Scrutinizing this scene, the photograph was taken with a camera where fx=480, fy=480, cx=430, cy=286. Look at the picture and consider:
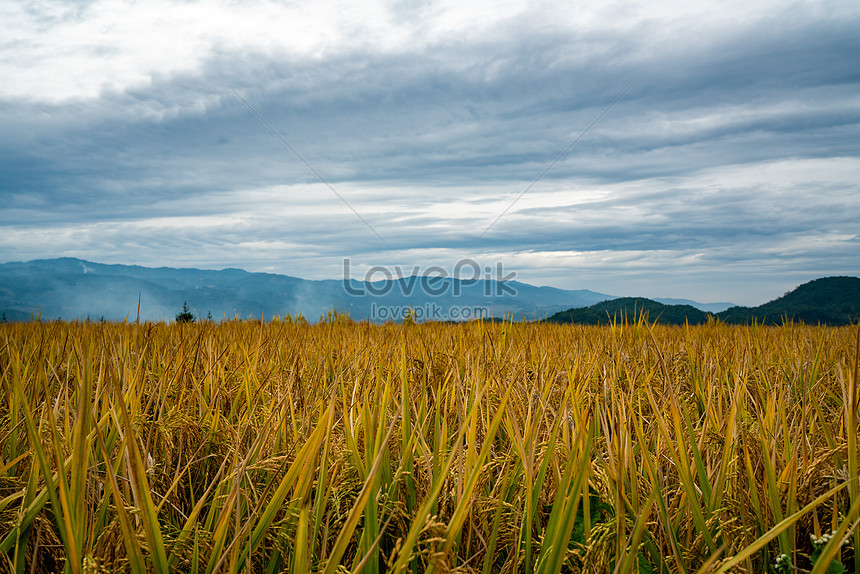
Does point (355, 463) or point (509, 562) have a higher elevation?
point (355, 463)

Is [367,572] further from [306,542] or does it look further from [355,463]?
[355,463]

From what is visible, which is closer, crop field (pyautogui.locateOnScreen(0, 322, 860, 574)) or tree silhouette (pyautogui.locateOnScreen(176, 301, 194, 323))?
crop field (pyautogui.locateOnScreen(0, 322, 860, 574))

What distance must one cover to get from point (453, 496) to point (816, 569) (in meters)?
0.71

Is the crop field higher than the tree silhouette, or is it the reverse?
the tree silhouette

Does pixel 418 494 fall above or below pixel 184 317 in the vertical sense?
below

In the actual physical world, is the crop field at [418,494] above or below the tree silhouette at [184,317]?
below

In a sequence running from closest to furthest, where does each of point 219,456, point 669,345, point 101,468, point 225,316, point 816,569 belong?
point 816,569 < point 101,468 < point 219,456 < point 669,345 < point 225,316

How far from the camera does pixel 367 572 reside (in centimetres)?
96

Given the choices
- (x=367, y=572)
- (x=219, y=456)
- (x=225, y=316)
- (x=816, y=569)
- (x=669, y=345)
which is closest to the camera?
(x=816, y=569)

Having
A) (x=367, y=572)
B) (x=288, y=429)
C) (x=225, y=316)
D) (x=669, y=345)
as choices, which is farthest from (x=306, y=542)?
(x=225, y=316)

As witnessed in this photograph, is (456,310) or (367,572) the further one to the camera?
(456,310)

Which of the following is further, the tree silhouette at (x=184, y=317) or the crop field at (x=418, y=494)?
the tree silhouette at (x=184, y=317)

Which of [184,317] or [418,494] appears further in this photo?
[184,317]

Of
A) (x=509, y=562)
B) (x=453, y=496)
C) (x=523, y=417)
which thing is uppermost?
(x=523, y=417)
